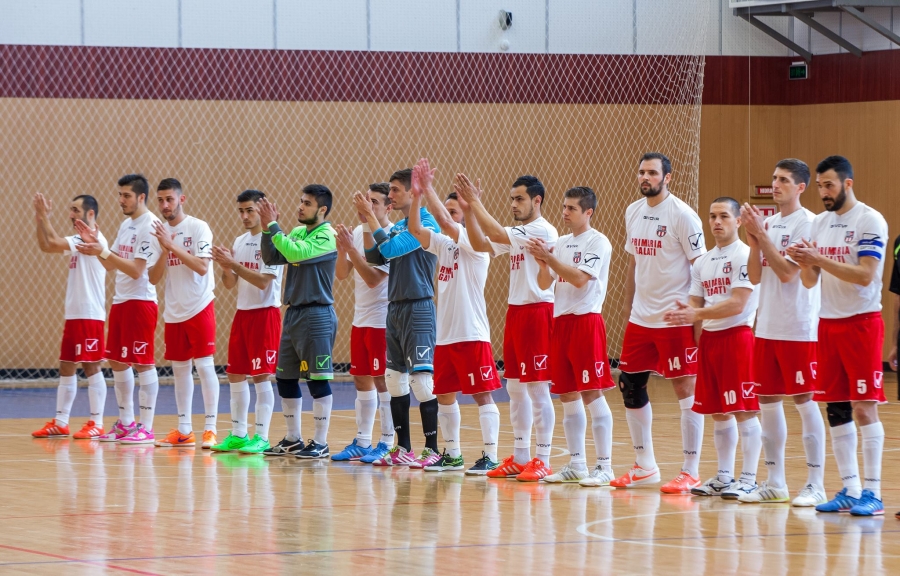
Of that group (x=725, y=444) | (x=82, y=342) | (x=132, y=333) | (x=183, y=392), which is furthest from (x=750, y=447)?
(x=82, y=342)

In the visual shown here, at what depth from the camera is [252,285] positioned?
10.3 metres

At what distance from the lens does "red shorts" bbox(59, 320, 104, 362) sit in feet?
36.9

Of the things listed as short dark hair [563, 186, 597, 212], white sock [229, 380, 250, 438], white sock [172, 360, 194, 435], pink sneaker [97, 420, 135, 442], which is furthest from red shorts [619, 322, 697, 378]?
pink sneaker [97, 420, 135, 442]

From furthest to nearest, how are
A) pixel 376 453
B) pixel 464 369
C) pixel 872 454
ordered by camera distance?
pixel 376 453 < pixel 464 369 < pixel 872 454

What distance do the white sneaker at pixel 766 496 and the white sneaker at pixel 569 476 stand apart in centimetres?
123

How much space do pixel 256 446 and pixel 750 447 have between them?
4166 mm

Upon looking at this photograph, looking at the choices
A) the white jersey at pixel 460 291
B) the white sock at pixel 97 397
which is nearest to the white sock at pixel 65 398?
the white sock at pixel 97 397

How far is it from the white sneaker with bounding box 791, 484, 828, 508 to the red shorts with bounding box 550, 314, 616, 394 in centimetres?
144

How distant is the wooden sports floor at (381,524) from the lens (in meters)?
5.73

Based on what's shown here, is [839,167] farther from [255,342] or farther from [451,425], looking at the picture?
[255,342]

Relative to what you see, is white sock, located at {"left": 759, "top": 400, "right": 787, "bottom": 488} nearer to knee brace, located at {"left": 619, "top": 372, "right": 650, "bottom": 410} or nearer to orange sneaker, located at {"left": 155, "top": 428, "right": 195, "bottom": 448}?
knee brace, located at {"left": 619, "top": 372, "right": 650, "bottom": 410}

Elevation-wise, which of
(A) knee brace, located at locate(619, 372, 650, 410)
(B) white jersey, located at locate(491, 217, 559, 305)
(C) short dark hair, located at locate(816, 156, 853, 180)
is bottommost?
(A) knee brace, located at locate(619, 372, 650, 410)

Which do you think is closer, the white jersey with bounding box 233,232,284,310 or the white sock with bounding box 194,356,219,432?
the white jersey with bounding box 233,232,284,310

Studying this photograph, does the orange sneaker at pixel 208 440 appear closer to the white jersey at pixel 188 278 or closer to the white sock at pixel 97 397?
the white jersey at pixel 188 278
